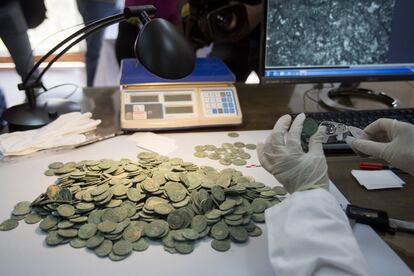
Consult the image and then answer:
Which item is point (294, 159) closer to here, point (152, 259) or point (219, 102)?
point (152, 259)

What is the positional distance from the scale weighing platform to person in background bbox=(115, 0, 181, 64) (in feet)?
1.14

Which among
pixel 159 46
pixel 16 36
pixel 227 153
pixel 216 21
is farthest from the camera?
pixel 216 21

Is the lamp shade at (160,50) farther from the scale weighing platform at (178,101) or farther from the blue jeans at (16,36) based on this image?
the blue jeans at (16,36)

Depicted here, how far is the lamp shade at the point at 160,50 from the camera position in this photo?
91cm

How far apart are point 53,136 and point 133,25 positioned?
789 millimetres

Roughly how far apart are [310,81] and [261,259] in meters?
0.72

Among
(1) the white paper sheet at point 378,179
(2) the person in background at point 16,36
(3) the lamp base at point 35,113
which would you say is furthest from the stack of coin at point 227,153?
(2) the person in background at point 16,36

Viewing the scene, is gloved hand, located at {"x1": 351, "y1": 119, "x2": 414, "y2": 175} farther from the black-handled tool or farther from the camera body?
the camera body

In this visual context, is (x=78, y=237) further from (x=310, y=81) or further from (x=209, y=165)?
(x=310, y=81)

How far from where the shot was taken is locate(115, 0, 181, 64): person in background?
5.06ft

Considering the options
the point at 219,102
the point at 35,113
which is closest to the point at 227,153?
the point at 219,102

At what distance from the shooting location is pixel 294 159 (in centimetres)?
81

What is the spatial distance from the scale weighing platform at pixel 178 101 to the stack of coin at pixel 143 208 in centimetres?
25

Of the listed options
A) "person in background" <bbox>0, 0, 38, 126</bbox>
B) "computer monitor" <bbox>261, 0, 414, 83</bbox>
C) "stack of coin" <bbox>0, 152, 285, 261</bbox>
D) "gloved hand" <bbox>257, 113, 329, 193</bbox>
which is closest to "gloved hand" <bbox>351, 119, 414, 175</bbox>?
"gloved hand" <bbox>257, 113, 329, 193</bbox>
